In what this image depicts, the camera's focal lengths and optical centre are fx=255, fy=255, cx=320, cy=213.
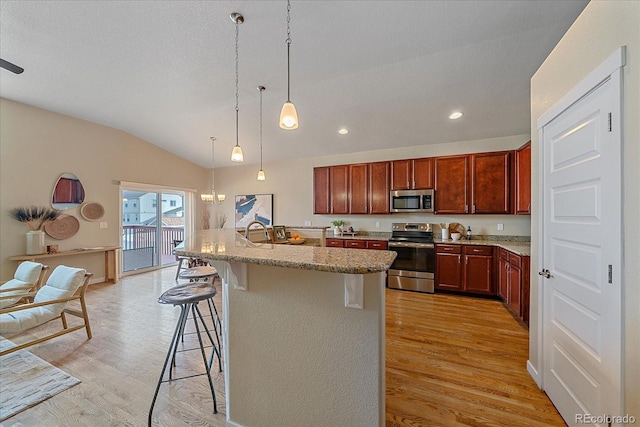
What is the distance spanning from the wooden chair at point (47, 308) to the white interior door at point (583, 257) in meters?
4.23

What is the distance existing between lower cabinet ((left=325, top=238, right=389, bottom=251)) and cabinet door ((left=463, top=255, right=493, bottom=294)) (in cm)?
130

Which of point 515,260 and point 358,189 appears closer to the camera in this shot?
point 515,260

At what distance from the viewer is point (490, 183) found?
162 inches

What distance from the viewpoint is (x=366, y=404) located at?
1.27 metres

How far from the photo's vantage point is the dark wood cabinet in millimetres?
4531

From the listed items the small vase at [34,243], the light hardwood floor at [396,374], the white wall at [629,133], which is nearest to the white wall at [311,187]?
the light hardwood floor at [396,374]

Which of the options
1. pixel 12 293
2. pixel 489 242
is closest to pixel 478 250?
pixel 489 242

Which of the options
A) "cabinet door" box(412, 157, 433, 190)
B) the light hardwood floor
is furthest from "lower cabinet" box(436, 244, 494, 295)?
"cabinet door" box(412, 157, 433, 190)

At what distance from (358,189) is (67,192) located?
17.4ft

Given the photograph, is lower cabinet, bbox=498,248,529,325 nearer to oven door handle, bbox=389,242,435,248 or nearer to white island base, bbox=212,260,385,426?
oven door handle, bbox=389,242,435,248

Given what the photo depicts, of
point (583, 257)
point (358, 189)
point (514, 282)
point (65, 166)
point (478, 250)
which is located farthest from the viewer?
point (358, 189)

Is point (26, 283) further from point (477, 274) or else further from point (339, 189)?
point (477, 274)

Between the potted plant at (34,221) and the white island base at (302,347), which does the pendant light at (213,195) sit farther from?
the white island base at (302,347)

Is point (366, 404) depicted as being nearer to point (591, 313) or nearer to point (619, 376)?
point (619, 376)
